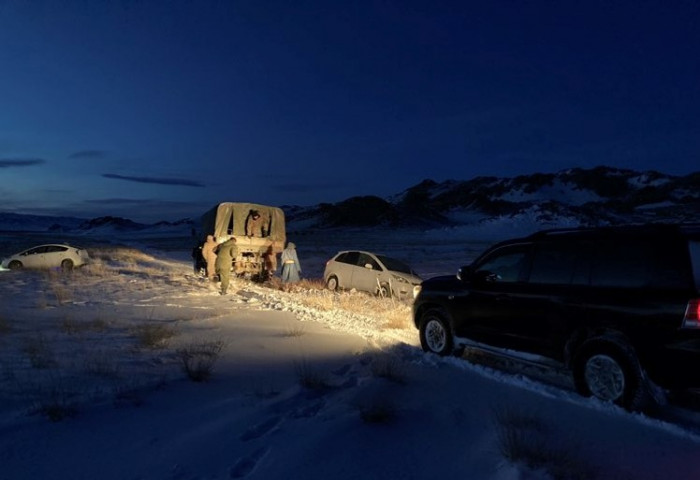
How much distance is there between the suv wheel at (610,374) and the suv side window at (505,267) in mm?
1377

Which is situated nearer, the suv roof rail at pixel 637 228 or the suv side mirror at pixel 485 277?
the suv roof rail at pixel 637 228

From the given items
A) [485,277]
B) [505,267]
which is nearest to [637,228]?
[505,267]

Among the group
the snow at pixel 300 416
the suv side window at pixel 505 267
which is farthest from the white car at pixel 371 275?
the suv side window at pixel 505 267

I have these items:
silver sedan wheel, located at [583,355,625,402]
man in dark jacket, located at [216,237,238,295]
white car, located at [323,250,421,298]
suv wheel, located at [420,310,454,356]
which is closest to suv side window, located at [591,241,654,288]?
silver sedan wheel, located at [583,355,625,402]

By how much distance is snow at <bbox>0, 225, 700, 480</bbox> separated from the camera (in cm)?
432

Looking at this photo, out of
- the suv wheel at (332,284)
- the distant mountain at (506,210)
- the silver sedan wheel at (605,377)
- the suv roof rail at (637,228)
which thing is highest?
the distant mountain at (506,210)

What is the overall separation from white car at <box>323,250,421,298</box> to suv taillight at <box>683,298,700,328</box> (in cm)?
1168

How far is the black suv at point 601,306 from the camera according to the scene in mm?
5340

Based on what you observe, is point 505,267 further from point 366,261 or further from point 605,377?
point 366,261

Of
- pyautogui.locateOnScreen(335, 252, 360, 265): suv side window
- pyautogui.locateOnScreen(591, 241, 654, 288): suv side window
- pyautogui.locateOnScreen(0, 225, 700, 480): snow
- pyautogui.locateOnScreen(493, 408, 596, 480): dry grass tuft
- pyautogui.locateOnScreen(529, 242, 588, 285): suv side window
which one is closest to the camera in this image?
pyautogui.locateOnScreen(493, 408, 596, 480): dry grass tuft

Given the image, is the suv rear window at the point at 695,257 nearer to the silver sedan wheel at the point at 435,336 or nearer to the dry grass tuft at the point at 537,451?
the dry grass tuft at the point at 537,451

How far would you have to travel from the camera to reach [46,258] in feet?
90.4

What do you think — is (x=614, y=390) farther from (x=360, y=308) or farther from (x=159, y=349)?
(x=360, y=308)

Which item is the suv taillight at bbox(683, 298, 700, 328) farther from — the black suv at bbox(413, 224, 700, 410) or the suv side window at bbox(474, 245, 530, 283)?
the suv side window at bbox(474, 245, 530, 283)
